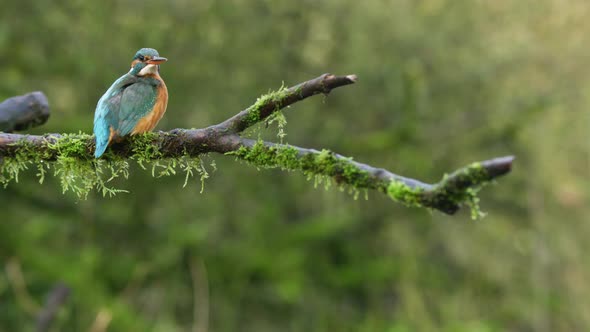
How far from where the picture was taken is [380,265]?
7.28 m

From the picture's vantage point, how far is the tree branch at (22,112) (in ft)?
9.93

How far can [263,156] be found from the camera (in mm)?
2018

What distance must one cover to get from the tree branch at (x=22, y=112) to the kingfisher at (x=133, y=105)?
0.56 metres

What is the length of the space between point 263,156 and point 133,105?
2.60ft

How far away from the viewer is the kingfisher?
7.73ft

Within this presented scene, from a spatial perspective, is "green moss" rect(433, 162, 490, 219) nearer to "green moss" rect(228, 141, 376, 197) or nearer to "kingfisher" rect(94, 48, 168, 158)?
Result: "green moss" rect(228, 141, 376, 197)

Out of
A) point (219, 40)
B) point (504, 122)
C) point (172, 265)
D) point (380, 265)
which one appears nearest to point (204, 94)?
point (219, 40)

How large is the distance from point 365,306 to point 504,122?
266 centimetres

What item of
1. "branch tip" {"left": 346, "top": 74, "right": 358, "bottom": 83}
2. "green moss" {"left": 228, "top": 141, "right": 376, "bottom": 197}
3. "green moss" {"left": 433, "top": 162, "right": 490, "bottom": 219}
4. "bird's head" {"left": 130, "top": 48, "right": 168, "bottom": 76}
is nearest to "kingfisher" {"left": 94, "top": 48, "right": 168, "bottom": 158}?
"bird's head" {"left": 130, "top": 48, "right": 168, "bottom": 76}

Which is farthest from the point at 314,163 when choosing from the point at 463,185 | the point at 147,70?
the point at 147,70

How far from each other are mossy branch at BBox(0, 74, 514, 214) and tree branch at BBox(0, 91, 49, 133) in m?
0.54

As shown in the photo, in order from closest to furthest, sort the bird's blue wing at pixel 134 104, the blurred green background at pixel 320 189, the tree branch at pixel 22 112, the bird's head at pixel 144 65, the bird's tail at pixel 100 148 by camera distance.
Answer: the bird's tail at pixel 100 148, the bird's blue wing at pixel 134 104, the bird's head at pixel 144 65, the tree branch at pixel 22 112, the blurred green background at pixel 320 189

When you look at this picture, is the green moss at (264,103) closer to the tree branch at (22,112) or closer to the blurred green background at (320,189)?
the tree branch at (22,112)

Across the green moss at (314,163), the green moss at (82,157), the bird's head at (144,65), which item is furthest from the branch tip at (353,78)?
the bird's head at (144,65)
